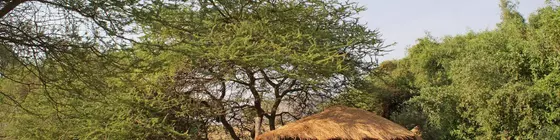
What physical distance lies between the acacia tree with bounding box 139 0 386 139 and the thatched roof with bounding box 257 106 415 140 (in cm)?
79

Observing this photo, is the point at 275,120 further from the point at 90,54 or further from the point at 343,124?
the point at 90,54

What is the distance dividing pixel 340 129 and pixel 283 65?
1513 millimetres

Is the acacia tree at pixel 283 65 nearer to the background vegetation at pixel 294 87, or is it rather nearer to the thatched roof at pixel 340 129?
the background vegetation at pixel 294 87

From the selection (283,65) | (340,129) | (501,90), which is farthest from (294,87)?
(501,90)

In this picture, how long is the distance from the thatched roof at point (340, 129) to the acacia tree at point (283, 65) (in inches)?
31.2

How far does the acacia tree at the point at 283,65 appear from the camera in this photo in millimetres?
7945

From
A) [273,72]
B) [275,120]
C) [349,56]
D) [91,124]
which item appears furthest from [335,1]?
[91,124]

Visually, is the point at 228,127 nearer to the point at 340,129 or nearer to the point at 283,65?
the point at 283,65

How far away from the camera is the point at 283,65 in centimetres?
846

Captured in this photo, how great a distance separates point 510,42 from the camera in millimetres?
10453

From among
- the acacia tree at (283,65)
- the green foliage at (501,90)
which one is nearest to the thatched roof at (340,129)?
the acacia tree at (283,65)

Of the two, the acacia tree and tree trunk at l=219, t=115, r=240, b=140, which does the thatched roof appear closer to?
the acacia tree

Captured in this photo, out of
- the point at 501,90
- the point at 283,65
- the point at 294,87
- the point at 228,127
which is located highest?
the point at 283,65

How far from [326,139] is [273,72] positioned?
6.73ft
